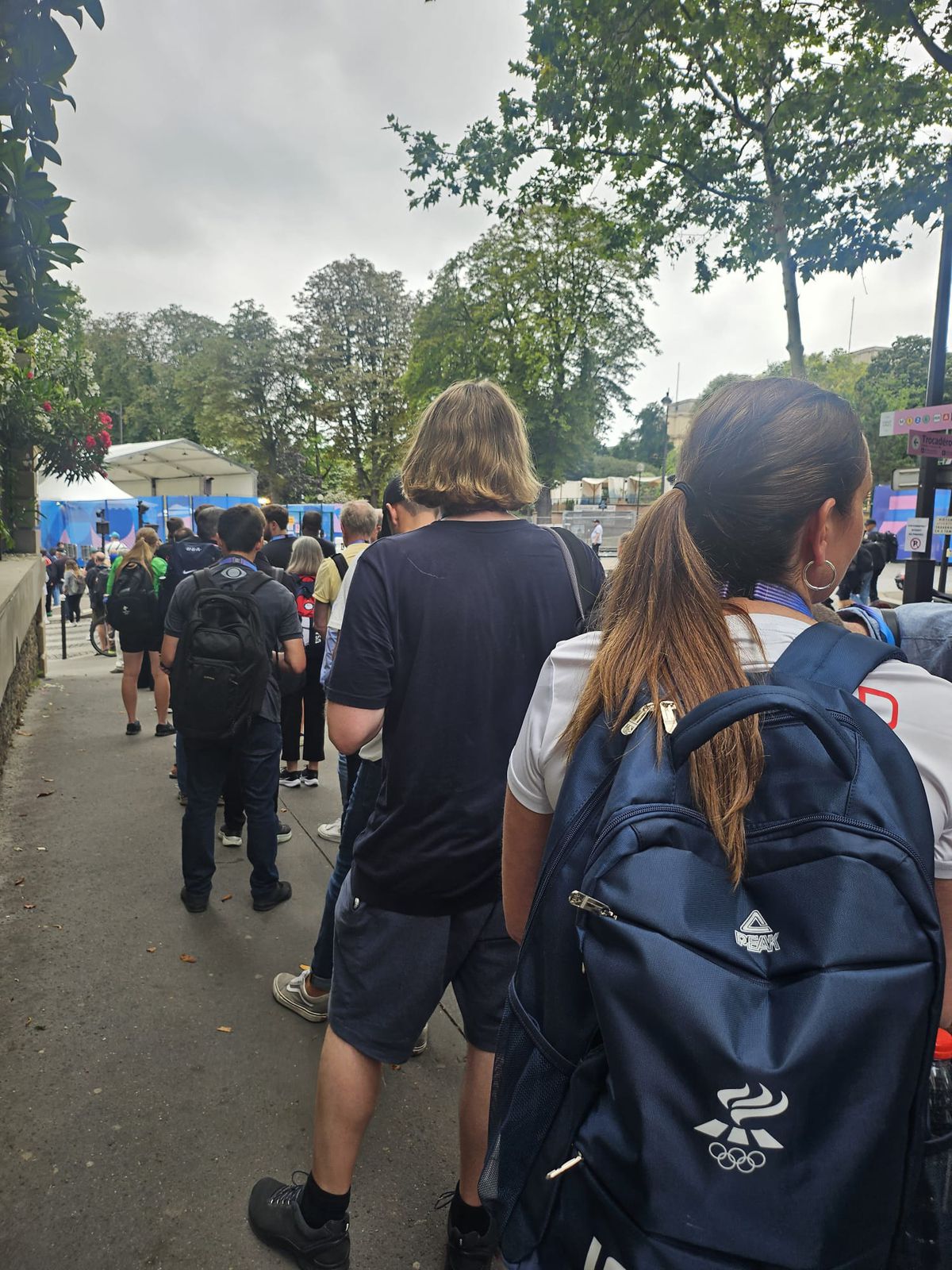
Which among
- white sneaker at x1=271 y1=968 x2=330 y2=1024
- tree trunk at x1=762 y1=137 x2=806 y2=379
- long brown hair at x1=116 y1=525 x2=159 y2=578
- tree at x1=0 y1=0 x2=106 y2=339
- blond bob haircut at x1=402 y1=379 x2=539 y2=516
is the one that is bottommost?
white sneaker at x1=271 y1=968 x2=330 y2=1024

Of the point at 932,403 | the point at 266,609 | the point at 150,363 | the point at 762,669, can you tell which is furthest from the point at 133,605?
the point at 150,363

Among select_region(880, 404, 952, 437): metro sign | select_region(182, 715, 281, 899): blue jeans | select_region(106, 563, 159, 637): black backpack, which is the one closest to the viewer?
select_region(182, 715, 281, 899): blue jeans

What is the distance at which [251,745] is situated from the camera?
4.02 metres

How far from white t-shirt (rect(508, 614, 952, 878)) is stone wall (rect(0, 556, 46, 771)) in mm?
4418

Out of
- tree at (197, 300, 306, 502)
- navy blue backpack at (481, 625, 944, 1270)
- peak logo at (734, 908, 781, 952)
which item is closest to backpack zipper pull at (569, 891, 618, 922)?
navy blue backpack at (481, 625, 944, 1270)

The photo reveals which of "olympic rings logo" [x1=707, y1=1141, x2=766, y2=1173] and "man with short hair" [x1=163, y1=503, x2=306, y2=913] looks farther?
"man with short hair" [x1=163, y1=503, x2=306, y2=913]

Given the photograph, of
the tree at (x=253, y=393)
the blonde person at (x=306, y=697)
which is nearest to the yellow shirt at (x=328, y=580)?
the blonde person at (x=306, y=697)

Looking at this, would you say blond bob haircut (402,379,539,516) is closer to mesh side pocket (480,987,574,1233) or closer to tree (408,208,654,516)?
mesh side pocket (480,987,574,1233)

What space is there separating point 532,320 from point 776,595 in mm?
31609

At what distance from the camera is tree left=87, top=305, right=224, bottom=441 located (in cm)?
6131

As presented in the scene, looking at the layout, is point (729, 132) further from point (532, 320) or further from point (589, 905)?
point (532, 320)

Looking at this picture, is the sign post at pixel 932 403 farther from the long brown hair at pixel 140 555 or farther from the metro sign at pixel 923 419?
the long brown hair at pixel 140 555

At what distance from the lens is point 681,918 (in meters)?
0.90

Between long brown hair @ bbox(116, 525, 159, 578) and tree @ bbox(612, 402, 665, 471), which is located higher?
tree @ bbox(612, 402, 665, 471)
